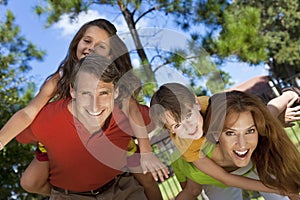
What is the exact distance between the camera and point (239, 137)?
184 centimetres

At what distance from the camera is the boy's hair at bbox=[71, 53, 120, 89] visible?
171 cm

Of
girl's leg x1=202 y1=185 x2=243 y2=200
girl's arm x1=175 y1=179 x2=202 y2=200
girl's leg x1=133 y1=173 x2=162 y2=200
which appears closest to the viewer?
girl's leg x1=133 y1=173 x2=162 y2=200

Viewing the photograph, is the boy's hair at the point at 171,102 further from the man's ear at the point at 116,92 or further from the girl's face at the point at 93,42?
the girl's face at the point at 93,42

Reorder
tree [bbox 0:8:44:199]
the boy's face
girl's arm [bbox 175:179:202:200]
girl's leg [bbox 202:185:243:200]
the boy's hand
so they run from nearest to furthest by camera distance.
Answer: the boy's hand
the boy's face
girl's arm [bbox 175:179:202:200]
girl's leg [bbox 202:185:243:200]
tree [bbox 0:8:44:199]

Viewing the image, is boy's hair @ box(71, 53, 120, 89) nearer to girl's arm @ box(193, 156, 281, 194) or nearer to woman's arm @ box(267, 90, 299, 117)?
girl's arm @ box(193, 156, 281, 194)

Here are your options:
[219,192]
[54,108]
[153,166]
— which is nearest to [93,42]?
[54,108]

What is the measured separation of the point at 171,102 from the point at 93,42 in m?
0.43

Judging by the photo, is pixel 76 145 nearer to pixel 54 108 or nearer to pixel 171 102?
pixel 54 108

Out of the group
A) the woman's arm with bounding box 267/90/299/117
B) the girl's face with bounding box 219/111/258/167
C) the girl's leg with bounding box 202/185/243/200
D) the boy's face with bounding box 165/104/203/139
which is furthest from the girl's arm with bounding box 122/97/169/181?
the woman's arm with bounding box 267/90/299/117

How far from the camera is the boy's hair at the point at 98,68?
1.71 meters

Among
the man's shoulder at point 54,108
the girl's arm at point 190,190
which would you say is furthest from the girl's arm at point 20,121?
the girl's arm at point 190,190

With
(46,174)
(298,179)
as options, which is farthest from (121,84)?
(298,179)

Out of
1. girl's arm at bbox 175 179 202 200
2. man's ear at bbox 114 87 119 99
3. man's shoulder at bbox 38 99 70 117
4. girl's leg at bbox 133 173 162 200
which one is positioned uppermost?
man's shoulder at bbox 38 99 70 117

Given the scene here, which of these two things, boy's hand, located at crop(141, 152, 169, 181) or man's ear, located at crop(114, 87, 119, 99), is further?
man's ear, located at crop(114, 87, 119, 99)
